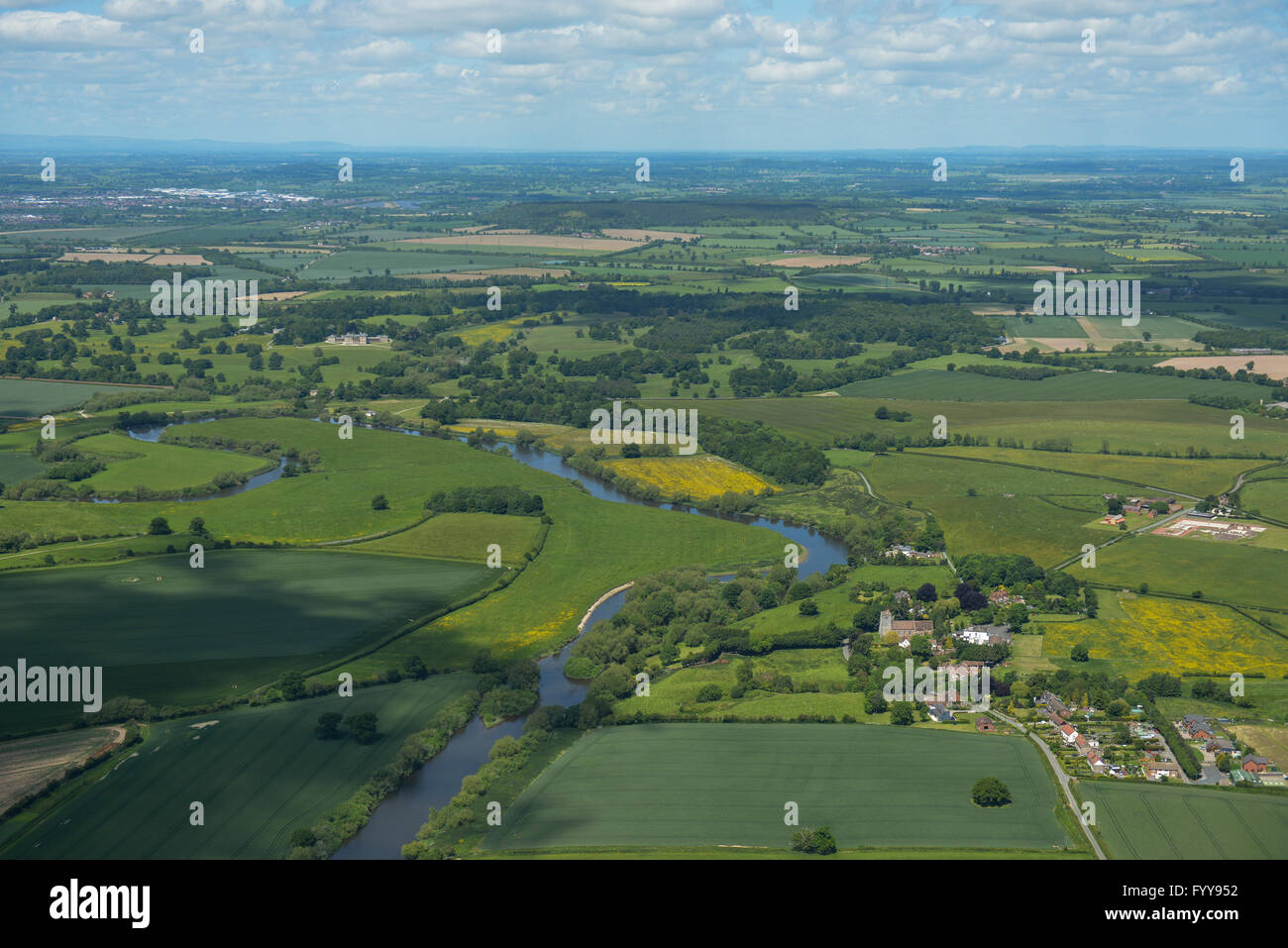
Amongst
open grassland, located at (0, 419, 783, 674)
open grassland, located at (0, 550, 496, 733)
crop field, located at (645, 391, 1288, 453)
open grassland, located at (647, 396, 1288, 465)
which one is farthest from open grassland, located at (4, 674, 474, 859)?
open grassland, located at (647, 396, 1288, 465)

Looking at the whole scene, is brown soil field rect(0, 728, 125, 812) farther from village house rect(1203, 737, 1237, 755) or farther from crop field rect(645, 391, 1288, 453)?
crop field rect(645, 391, 1288, 453)

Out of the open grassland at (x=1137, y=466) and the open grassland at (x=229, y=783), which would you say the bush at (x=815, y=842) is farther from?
the open grassland at (x=1137, y=466)

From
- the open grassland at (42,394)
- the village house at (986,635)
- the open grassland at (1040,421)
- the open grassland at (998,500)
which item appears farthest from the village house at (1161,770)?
the open grassland at (42,394)

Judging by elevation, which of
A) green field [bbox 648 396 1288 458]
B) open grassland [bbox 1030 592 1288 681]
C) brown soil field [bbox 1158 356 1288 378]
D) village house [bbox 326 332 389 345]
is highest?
village house [bbox 326 332 389 345]

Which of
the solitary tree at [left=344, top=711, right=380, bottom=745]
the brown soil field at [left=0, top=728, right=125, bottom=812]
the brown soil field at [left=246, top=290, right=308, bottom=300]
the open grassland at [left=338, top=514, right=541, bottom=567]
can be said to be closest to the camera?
the brown soil field at [left=0, top=728, right=125, bottom=812]

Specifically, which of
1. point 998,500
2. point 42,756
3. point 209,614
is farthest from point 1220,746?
point 209,614

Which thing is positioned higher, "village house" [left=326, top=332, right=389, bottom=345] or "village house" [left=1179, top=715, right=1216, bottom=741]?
"village house" [left=326, top=332, right=389, bottom=345]

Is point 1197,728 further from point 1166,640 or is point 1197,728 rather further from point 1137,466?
point 1137,466
